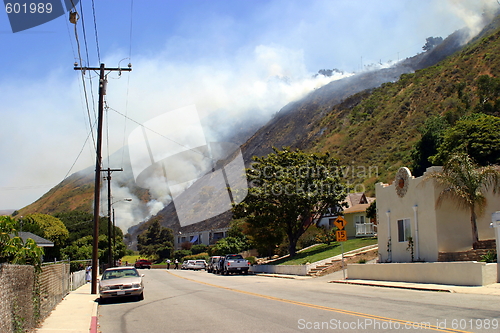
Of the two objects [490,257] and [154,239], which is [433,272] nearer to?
[490,257]

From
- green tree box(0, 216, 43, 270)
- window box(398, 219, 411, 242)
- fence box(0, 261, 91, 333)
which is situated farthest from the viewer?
window box(398, 219, 411, 242)

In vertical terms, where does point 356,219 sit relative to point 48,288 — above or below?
above

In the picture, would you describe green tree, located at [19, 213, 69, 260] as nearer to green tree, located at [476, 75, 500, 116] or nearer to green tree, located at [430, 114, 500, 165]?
green tree, located at [430, 114, 500, 165]

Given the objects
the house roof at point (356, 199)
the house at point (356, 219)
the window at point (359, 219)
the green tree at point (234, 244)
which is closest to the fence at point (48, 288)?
the house at point (356, 219)

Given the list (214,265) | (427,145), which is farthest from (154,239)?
(427,145)

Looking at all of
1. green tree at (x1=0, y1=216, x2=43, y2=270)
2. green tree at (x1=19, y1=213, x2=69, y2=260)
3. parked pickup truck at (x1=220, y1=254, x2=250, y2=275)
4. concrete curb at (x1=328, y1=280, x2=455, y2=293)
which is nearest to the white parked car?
green tree at (x1=0, y1=216, x2=43, y2=270)

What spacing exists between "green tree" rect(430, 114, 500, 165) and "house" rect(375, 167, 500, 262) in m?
5.02

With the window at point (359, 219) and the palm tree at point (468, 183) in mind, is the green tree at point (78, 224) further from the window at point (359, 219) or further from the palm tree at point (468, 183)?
the palm tree at point (468, 183)

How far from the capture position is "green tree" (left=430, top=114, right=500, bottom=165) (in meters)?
30.4

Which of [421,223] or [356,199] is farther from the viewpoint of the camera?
[356,199]

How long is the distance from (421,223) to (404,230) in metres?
1.93

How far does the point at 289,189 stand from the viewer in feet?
123

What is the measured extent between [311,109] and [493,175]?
122 metres

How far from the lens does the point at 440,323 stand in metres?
9.78
